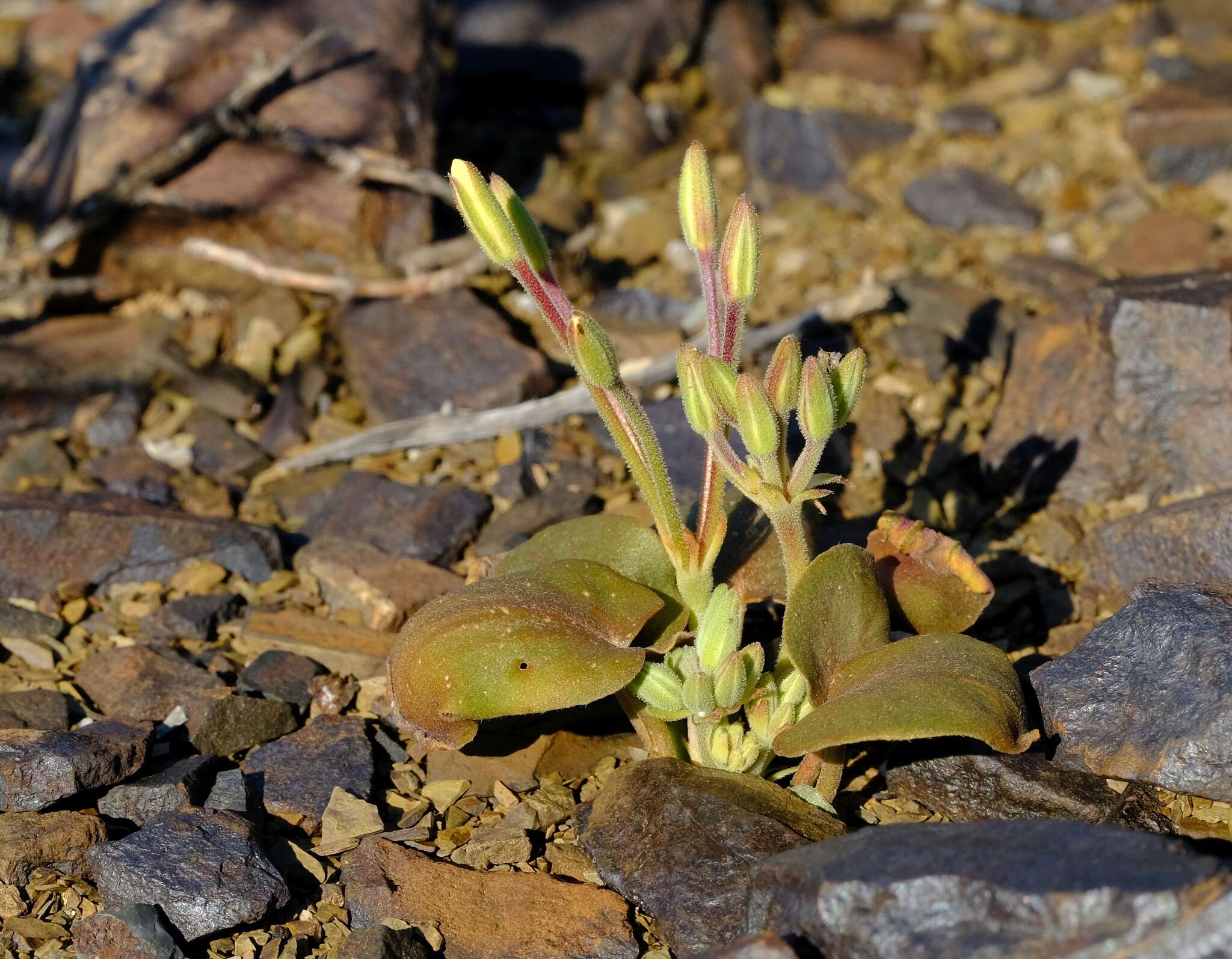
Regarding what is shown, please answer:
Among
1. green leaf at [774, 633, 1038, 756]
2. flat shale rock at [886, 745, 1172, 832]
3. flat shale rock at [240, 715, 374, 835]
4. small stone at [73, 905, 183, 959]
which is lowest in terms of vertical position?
flat shale rock at [240, 715, 374, 835]

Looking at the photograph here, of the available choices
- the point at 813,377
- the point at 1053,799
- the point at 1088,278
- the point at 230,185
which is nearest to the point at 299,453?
the point at 230,185

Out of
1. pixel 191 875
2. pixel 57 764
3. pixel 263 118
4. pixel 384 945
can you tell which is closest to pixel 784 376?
pixel 384 945

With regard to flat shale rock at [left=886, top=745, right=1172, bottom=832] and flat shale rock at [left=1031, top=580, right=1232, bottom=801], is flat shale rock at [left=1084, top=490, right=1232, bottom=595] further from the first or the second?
flat shale rock at [left=886, top=745, right=1172, bottom=832]

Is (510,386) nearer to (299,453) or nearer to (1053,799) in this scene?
(299,453)

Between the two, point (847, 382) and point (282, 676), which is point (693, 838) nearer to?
point (847, 382)

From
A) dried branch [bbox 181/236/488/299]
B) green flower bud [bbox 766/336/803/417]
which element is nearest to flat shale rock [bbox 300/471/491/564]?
dried branch [bbox 181/236/488/299]
